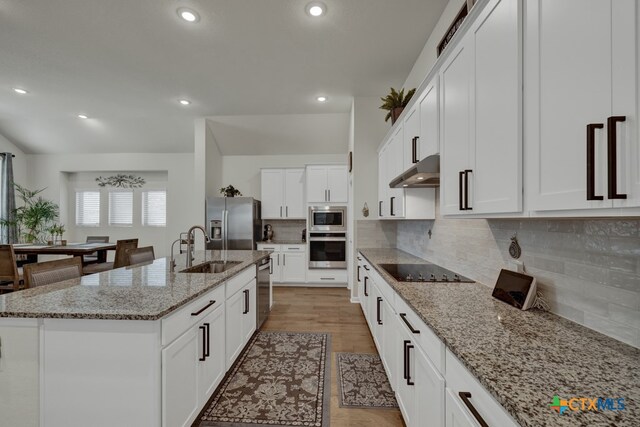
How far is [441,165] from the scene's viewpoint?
167 cm

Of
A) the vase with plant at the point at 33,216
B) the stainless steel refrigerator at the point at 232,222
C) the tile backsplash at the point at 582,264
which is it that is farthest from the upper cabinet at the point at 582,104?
the vase with plant at the point at 33,216

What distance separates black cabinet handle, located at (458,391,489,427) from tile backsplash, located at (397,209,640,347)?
581 mm

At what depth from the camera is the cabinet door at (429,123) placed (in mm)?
1747

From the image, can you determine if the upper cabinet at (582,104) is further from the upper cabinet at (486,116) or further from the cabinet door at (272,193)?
the cabinet door at (272,193)

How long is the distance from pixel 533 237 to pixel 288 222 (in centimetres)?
480

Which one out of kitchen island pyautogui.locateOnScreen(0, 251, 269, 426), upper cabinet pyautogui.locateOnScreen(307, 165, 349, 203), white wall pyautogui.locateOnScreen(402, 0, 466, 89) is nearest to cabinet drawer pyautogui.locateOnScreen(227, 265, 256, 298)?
kitchen island pyautogui.locateOnScreen(0, 251, 269, 426)

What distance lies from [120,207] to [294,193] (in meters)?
4.50

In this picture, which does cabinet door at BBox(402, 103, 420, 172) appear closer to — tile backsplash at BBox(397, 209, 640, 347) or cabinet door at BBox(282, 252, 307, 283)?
tile backsplash at BBox(397, 209, 640, 347)

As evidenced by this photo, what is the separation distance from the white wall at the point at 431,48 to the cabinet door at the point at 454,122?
1.04m

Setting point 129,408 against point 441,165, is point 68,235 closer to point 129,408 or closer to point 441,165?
point 129,408

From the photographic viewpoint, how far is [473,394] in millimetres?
816

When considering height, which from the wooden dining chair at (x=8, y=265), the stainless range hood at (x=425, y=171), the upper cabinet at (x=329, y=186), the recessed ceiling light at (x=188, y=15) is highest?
the recessed ceiling light at (x=188, y=15)

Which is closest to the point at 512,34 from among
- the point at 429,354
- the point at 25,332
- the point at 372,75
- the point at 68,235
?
the point at 429,354

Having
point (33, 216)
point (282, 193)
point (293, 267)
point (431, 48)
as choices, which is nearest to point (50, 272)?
point (293, 267)
